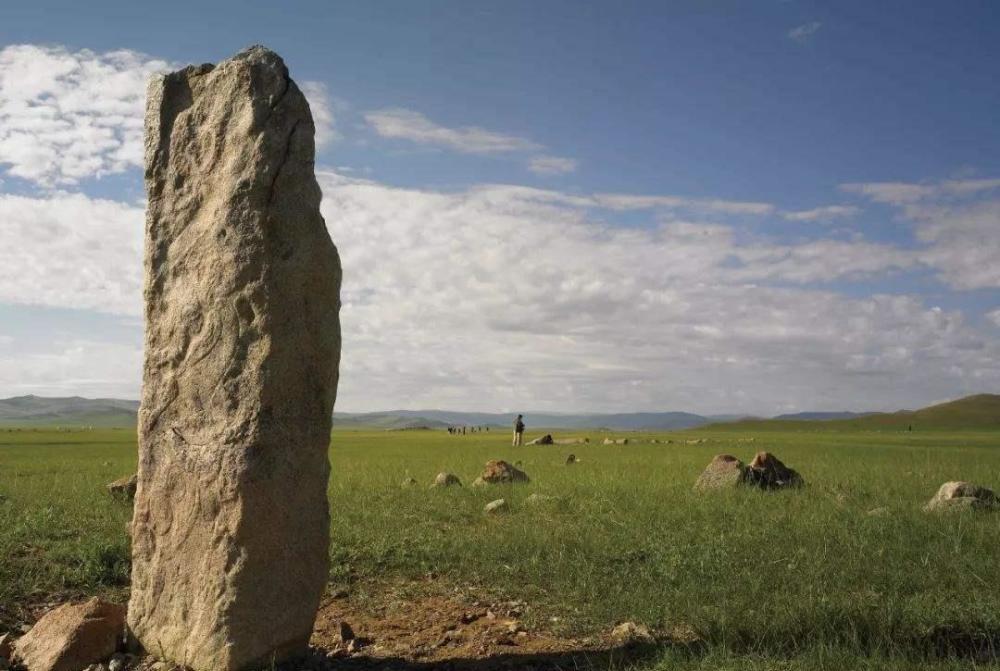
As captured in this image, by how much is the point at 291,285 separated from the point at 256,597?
276 centimetres

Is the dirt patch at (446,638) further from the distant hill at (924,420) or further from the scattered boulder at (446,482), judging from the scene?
the distant hill at (924,420)

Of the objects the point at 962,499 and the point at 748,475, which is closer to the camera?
the point at 962,499

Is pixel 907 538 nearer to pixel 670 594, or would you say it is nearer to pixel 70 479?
pixel 670 594

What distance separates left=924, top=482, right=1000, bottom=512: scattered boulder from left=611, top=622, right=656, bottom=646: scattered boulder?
814 centimetres

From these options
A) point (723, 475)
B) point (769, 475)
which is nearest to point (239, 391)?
point (723, 475)

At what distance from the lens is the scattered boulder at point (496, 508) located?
49.8ft

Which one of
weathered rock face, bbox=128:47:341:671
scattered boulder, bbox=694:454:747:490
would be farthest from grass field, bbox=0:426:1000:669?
weathered rock face, bbox=128:47:341:671

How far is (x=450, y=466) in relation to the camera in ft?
94.3

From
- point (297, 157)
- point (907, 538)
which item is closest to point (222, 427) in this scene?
point (297, 157)

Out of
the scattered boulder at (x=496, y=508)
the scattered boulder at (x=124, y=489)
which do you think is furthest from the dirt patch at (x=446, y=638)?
the scattered boulder at (x=124, y=489)

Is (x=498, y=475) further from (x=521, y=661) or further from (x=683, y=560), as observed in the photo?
(x=521, y=661)

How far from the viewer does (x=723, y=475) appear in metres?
18.2

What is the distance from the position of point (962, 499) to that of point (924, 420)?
103 metres

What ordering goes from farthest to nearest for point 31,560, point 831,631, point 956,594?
point 31,560
point 956,594
point 831,631
